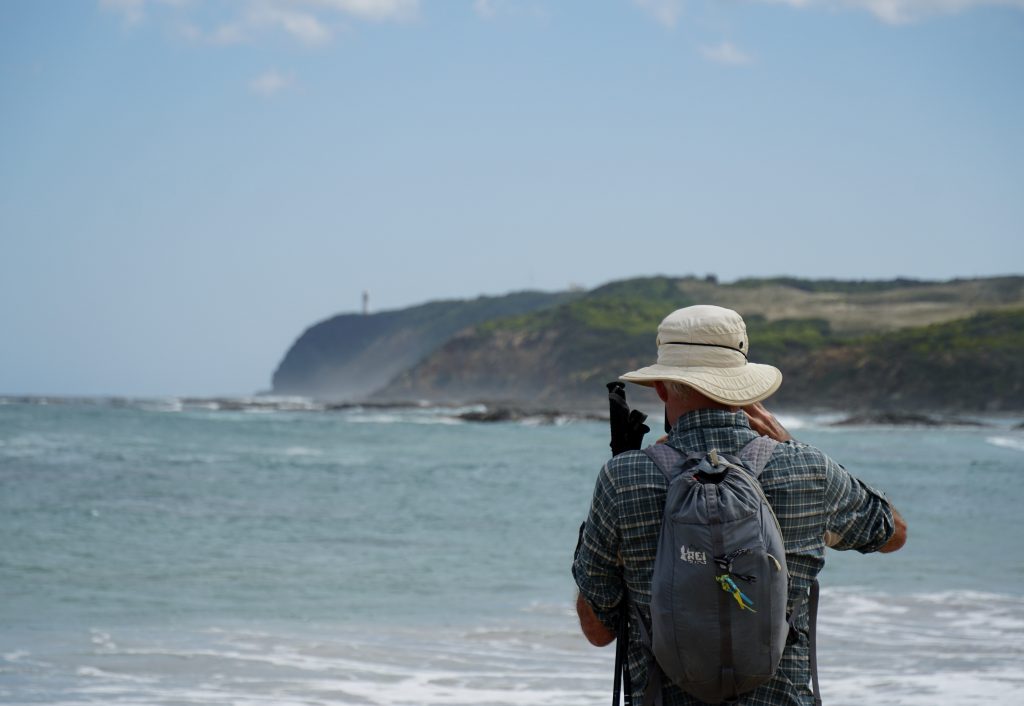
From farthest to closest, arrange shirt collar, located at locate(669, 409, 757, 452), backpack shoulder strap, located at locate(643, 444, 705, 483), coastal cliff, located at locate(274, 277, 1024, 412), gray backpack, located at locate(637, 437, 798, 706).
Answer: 1. coastal cliff, located at locate(274, 277, 1024, 412)
2. shirt collar, located at locate(669, 409, 757, 452)
3. backpack shoulder strap, located at locate(643, 444, 705, 483)
4. gray backpack, located at locate(637, 437, 798, 706)

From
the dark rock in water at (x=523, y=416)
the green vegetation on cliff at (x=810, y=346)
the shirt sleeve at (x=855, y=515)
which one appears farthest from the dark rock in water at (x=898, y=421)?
the shirt sleeve at (x=855, y=515)

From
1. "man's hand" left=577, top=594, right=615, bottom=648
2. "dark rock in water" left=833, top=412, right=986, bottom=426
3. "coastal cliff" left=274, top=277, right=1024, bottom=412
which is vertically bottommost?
"dark rock in water" left=833, top=412, right=986, bottom=426

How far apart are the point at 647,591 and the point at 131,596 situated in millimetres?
8233

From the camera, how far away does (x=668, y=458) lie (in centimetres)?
238

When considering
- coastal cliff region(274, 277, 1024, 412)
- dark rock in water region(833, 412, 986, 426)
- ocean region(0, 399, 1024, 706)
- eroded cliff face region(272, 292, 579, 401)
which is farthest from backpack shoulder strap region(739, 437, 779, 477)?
eroded cliff face region(272, 292, 579, 401)

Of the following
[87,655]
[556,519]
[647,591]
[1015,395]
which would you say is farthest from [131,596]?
[1015,395]

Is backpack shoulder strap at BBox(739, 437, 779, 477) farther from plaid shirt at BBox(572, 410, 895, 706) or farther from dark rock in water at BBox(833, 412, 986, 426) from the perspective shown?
dark rock in water at BBox(833, 412, 986, 426)

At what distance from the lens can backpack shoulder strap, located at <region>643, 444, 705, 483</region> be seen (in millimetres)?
2342

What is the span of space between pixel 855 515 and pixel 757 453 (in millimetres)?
285

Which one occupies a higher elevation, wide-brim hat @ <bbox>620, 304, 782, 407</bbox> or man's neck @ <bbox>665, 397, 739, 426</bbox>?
wide-brim hat @ <bbox>620, 304, 782, 407</bbox>

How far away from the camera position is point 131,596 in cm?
981

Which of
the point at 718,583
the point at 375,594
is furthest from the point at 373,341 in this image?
the point at 718,583

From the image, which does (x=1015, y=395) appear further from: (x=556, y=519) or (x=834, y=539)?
(x=834, y=539)

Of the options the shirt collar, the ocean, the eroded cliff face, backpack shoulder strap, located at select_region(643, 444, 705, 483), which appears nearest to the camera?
backpack shoulder strap, located at select_region(643, 444, 705, 483)
